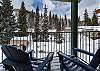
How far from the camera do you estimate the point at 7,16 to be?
34312mm

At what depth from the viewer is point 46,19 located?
135ft

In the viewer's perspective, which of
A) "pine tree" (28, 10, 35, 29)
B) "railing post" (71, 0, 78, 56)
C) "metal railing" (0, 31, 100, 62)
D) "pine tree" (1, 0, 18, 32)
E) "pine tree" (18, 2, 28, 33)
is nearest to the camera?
"railing post" (71, 0, 78, 56)

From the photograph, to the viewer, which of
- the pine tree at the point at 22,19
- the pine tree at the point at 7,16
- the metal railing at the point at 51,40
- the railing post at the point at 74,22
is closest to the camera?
the railing post at the point at 74,22

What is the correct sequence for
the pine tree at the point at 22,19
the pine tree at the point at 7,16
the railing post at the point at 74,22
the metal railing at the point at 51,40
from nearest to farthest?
the railing post at the point at 74,22 < the metal railing at the point at 51,40 < the pine tree at the point at 7,16 < the pine tree at the point at 22,19

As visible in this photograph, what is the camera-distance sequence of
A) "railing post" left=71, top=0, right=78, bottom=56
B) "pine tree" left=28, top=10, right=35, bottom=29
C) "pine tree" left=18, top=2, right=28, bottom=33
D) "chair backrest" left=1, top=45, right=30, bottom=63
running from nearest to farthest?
1. "chair backrest" left=1, top=45, right=30, bottom=63
2. "railing post" left=71, top=0, right=78, bottom=56
3. "pine tree" left=18, top=2, right=28, bottom=33
4. "pine tree" left=28, top=10, right=35, bottom=29

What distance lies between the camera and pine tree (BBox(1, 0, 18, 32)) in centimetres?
3353

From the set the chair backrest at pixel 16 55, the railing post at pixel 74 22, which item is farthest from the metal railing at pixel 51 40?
the chair backrest at pixel 16 55

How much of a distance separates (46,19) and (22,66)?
127ft

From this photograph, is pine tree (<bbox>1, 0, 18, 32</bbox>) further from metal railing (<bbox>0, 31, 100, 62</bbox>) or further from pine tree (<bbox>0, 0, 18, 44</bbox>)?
metal railing (<bbox>0, 31, 100, 62</bbox>)

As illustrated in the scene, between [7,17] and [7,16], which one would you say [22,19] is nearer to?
[7,16]

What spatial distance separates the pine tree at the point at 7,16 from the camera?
3353 cm

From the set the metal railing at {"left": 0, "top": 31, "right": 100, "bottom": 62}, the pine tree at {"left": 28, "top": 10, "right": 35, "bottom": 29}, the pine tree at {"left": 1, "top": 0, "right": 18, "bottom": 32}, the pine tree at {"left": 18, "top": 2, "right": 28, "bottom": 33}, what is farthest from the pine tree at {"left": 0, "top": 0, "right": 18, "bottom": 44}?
the metal railing at {"left": 0, "top": 31, "right": 100, "bottom": 62}

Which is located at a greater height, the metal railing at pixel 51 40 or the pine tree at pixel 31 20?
the pine tree at pixel 31 20

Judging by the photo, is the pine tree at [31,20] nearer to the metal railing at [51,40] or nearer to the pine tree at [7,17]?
the pine tree at [7,17]
